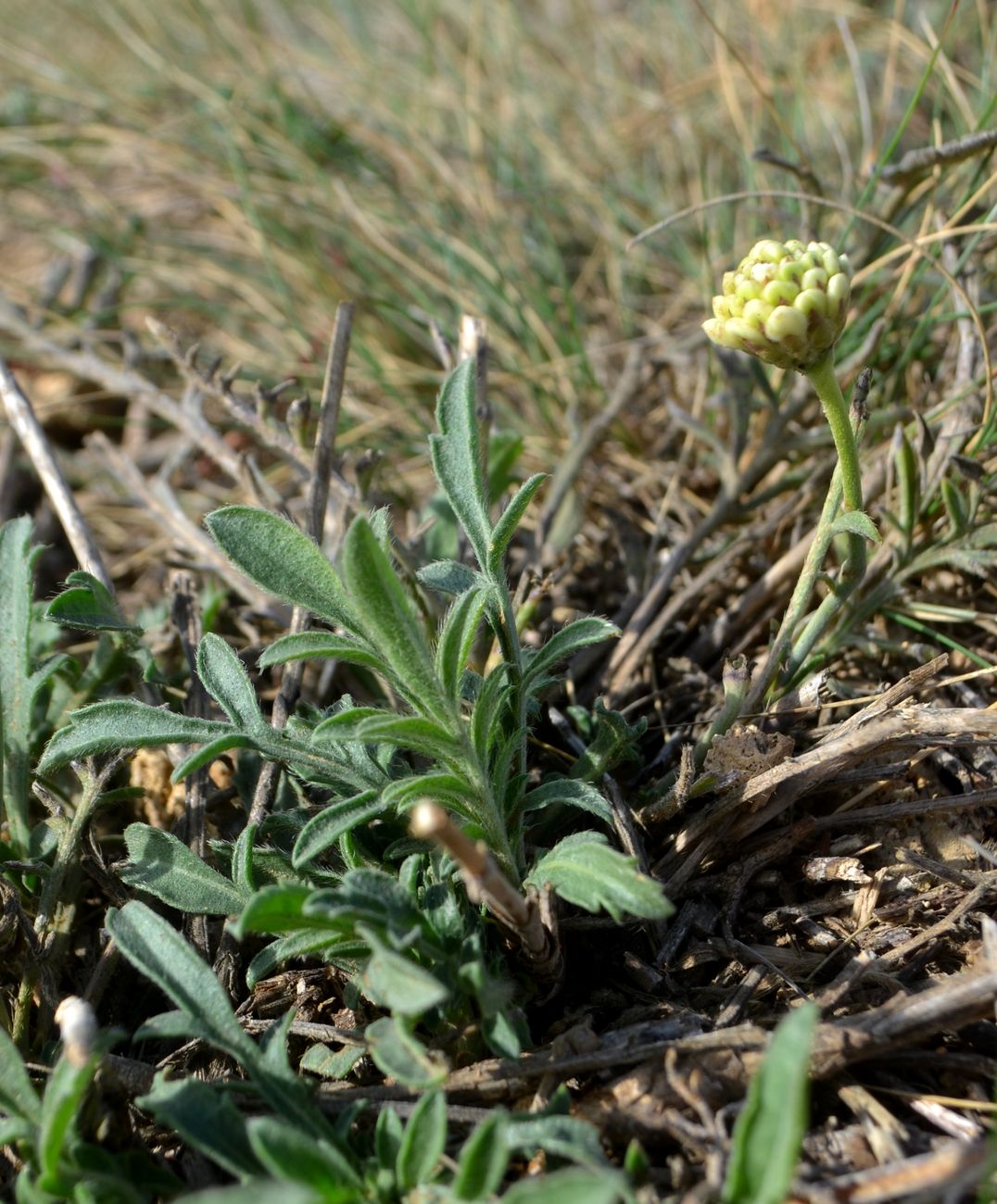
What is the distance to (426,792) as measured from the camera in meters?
1.39

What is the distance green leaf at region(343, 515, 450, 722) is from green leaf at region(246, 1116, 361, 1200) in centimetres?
51

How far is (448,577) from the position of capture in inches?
62.6

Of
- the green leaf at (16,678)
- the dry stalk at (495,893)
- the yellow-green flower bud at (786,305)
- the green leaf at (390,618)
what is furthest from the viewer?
the green leaf at (16,678)

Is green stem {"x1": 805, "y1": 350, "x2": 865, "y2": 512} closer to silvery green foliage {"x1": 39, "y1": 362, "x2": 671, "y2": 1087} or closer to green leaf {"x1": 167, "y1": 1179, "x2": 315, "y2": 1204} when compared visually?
silvery green foliage {"x1": 39, "y1": 362, "x2": 671, "y2": 1087}

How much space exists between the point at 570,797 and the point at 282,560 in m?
0.51

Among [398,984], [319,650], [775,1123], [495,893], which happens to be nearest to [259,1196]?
[398,984]

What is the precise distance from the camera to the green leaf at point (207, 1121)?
47.2 inches

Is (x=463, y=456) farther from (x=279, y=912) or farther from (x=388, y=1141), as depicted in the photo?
(x=388, y=1141)

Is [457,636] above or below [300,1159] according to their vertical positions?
above

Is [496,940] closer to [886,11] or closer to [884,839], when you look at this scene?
[884,839]

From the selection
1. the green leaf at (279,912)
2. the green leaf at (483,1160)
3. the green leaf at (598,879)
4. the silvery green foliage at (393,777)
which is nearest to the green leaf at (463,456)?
the silvery green foliage at (393,777)

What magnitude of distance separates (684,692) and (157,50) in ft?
10.8

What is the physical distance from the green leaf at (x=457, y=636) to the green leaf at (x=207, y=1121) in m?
0.55

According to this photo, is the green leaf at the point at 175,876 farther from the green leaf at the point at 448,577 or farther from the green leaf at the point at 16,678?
the green leaf at the point at 448,577
